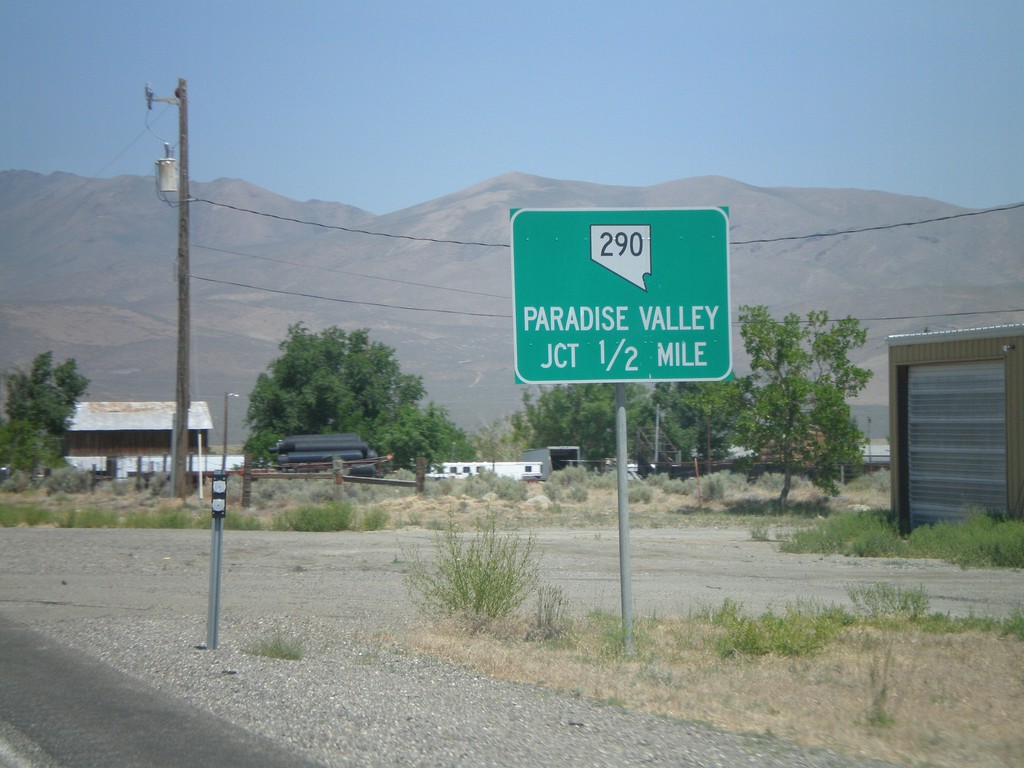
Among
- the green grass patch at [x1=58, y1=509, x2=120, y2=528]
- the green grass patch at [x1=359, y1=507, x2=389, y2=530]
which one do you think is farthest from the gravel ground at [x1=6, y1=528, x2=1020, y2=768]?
the green grass patch at [x1=359, y1=507, x2=389, y2=530]

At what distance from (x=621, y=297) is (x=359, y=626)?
4.56 m

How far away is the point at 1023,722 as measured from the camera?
21.6ft

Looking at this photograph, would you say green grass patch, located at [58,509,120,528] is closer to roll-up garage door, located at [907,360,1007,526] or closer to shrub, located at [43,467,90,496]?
shrub, located at [43,467,90,496]

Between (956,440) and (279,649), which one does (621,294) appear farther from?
(956,440)

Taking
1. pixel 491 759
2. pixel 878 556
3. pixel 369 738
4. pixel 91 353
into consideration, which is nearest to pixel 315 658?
pixel 369 738

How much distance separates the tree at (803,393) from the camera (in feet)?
117

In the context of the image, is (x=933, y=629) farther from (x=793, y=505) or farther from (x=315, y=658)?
(x=793, y=505)

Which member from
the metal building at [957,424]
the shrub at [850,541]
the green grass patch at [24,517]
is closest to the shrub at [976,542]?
the shrub at [850,541]

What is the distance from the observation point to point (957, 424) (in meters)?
23.4

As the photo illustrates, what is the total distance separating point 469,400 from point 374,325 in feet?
205

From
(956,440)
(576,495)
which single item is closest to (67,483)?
(576,495)

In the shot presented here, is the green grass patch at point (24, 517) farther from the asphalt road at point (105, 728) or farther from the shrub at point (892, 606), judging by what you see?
the shrub at point (892, 606)

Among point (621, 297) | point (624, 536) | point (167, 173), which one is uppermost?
point (167, 173)

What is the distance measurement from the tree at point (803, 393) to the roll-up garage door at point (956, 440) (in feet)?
34.8
